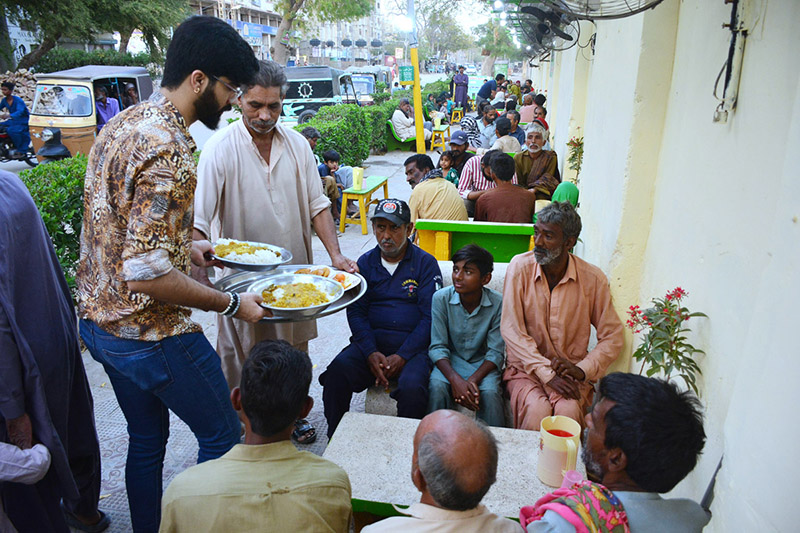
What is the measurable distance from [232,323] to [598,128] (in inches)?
129

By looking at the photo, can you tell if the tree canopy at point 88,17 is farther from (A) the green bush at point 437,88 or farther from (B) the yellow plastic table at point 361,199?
(B) the yellow plastic table at point 361,199

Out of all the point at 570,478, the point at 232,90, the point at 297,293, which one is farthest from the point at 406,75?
the point at 570,478

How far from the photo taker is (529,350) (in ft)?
10.6

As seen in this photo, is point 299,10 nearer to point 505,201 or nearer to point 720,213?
point 505,201

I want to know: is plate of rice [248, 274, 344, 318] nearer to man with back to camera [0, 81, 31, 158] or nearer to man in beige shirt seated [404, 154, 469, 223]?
man in beige shirt seated [404, 154, 469, 223]

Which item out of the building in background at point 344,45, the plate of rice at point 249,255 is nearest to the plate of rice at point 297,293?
the plate of rice at point 249,255

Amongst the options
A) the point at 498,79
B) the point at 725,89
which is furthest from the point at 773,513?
the point at 498,79

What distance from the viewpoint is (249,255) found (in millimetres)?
2924

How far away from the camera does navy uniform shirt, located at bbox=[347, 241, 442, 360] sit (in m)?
3.57

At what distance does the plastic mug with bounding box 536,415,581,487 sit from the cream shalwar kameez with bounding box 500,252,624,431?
0.79 metres

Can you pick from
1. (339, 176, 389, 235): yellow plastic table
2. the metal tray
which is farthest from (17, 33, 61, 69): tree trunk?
the metal tray

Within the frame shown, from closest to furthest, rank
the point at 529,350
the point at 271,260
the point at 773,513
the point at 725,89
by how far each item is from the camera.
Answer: the point at 773,513 < the point at 725,89 < the point at 271,260 < the point at 529,350

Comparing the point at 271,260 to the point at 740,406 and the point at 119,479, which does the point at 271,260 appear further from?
the point at 740,406

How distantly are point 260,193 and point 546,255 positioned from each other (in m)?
1.69
